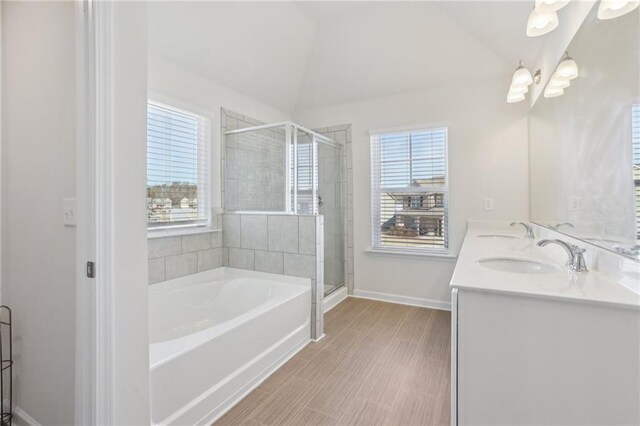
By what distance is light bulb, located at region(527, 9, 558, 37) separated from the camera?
4.96 ft

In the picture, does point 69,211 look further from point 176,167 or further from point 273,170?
Result: point 273,170

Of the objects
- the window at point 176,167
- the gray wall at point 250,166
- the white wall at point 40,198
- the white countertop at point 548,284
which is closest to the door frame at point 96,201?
the white wall at point 40,198

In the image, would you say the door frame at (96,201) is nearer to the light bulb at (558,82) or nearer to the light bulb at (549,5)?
the light bulb at (549,5)

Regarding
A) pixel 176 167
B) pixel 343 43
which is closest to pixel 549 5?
pixel 343 43

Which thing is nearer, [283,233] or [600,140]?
[600,140]

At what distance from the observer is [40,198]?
4.37 feet

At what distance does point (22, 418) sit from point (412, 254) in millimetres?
3176

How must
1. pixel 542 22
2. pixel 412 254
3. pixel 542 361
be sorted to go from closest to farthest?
pixel 542 361 → pixel 542 22 → pixel 412 254

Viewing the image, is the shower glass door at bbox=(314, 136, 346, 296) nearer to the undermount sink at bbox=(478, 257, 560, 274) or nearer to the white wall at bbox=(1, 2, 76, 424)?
the undermount sink at bbox=(478, 257, 560, 274)

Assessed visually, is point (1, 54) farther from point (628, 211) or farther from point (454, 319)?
point (628, 211)

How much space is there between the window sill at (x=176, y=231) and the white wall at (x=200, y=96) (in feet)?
0.87

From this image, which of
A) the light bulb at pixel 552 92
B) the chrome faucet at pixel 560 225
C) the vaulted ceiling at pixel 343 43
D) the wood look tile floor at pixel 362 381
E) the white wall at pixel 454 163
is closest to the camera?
the wood look tile floor at pixel 362 381

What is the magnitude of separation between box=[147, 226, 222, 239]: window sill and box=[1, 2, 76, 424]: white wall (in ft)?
3.22

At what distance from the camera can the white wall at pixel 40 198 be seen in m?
1.21
